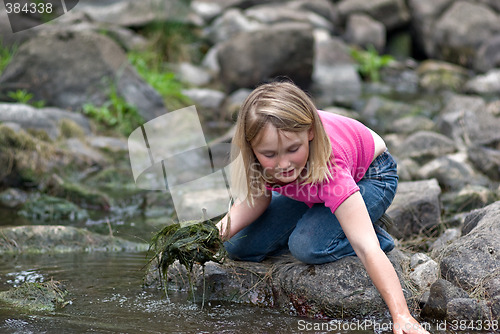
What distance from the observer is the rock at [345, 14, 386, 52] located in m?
13.7

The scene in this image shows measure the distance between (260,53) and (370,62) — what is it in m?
3.21

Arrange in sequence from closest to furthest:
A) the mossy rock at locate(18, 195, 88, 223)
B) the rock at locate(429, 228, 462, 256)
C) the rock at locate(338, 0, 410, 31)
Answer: the rock at locate(429, 228, 462, 256) < the mossy rock at locate(18, 195, 88, 223) < the rock at locate(338, 0, 410, 31)

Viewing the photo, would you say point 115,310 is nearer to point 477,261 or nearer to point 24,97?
point 477,261

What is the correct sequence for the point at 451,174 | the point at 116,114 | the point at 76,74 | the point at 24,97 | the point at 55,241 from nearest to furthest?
1. the point at 55,241
2. the point at 451,174
3. the point at 24,97
4. the point at 116,114
5. the point at 76,74

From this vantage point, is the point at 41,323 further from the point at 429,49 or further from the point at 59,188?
the point at 429,49

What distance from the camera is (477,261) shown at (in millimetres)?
2943

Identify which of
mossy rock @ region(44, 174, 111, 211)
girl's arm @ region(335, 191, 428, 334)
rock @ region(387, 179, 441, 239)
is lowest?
mossy rock @ region(44, 174, 111, 211)

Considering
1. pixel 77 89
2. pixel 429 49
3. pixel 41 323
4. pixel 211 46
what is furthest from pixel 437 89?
pixel 41 323

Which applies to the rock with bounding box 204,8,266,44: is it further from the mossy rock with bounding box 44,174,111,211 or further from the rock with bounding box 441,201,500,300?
the rock with bounding box 441,201,500,300

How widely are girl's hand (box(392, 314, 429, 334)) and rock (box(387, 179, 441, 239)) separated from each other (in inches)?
61.7

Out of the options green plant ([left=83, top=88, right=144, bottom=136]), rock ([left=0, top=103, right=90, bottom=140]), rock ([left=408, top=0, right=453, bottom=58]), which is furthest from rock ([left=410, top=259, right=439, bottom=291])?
rock ([left=408, top=0, right=453, bottom=58])

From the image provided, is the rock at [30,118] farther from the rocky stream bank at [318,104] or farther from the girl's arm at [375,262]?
the girl's arm at [375,262]

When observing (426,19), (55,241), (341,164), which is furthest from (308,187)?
(426,19)

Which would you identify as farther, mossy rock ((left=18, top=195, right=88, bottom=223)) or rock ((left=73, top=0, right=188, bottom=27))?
rock ((left=73, top=0, right=188, bottom=27))
